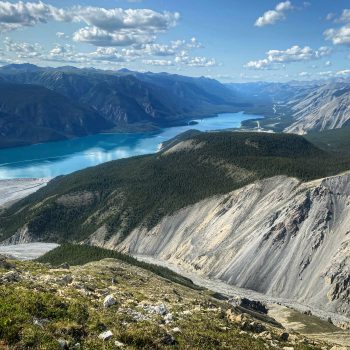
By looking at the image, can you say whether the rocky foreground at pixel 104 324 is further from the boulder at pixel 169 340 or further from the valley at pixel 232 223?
the valley at pixel 232 223

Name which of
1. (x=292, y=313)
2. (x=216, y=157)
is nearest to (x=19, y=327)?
(x=292, y=313)

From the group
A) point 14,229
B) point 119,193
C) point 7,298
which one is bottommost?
point 14,229

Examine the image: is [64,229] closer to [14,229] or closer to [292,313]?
[14,229]

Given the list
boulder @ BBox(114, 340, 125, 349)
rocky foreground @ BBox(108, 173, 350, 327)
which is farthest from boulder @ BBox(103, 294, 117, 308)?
rocky foreground @ BBox(108, 173, 350, 327)

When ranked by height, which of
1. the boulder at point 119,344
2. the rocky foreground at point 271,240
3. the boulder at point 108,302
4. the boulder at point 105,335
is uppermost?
the boulder at point 105,335

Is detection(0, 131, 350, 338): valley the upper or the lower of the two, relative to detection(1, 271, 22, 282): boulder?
lower

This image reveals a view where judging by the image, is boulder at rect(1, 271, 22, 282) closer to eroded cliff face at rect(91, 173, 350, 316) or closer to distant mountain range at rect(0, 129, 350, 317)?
distant mountain range at rect(0, 129, 350, 317)

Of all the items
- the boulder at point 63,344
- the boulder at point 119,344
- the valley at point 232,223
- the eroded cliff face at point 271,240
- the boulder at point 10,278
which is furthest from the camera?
the valley at point 232,223

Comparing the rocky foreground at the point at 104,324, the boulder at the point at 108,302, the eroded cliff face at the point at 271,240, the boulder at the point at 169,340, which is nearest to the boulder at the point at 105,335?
the rocky foreground at the point at 104,324

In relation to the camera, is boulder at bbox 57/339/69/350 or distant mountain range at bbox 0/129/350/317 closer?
boulder at bbox 57/339/69/350
